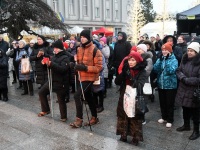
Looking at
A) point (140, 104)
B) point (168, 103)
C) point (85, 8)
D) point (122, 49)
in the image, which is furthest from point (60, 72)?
point (85, 8)

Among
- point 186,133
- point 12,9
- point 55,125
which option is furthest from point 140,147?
point 12,9

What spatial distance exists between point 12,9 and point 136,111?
8.40 m

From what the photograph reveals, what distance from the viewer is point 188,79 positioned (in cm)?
455

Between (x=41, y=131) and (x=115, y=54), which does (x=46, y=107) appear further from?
(x=115, y=54)

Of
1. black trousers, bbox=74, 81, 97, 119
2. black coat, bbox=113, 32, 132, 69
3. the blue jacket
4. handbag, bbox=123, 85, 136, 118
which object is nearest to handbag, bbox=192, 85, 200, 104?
the blue jacket

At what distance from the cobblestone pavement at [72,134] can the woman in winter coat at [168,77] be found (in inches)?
17.8

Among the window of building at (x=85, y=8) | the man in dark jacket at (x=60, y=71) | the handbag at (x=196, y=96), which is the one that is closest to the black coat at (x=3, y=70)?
the man in dark jacket at (x=60, y=71)

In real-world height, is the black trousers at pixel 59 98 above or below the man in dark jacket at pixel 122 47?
below

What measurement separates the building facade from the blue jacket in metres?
34.4

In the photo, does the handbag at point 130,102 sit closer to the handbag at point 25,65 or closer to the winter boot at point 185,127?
the winter boot at point 185,127

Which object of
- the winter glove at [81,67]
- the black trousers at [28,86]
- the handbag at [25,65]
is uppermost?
the winter glove at [81,67]

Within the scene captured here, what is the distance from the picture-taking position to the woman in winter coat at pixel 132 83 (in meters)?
4.14

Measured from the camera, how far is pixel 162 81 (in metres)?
5.19

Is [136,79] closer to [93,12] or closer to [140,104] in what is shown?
[140,104]
